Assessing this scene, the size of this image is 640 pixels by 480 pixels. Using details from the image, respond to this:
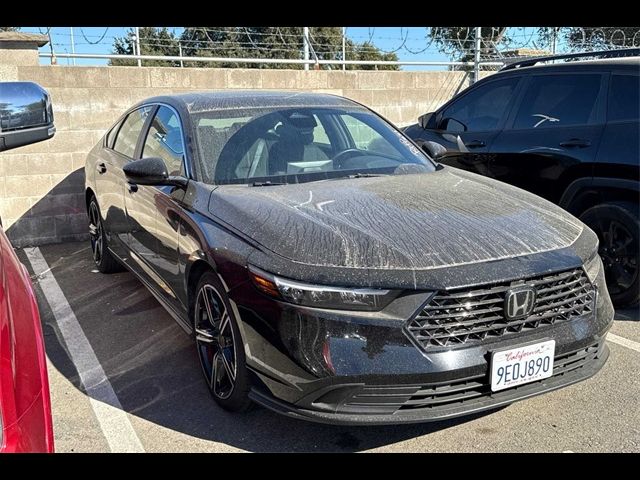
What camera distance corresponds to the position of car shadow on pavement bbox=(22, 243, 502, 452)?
300 cm

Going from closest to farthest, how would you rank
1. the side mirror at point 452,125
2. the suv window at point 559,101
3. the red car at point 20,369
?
the red car at point 20,369
the suv window at point 559,101
the side mirror at point 452,125

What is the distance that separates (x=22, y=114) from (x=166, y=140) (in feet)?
4.27

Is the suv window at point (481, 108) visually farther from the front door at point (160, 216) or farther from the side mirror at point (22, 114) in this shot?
the side mirror at point (22, 114)

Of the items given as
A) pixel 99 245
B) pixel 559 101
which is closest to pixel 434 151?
pixel 559 101

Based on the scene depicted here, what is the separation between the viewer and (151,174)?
358 cm

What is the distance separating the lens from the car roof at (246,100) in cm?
407

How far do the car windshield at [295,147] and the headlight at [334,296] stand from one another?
44.8 inches

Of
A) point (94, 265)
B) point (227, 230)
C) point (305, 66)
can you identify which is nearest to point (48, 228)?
point (94, 265)

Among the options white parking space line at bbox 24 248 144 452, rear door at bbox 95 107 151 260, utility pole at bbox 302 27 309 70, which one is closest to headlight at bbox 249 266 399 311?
white parking space line at bbox 24 248 144 452

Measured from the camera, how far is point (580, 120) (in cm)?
472

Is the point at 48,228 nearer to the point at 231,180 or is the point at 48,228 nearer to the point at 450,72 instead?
the point at 231,180

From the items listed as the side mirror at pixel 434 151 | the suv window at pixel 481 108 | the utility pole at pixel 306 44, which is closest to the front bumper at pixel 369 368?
the side mirror at pixel 434 151

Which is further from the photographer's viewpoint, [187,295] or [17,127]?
[187,295]
